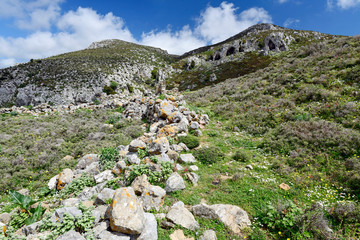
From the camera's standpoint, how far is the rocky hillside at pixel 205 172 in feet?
14.1

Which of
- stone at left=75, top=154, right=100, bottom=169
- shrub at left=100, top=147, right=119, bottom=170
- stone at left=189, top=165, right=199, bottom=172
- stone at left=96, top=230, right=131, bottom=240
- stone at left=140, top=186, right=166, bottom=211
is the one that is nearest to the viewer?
stone at left=96, top=230, right=131, bottom=240

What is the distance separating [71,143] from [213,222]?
1249 centimetres

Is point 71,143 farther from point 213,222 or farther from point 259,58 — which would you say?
point 259,58

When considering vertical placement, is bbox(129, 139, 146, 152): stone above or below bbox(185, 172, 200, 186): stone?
A: above

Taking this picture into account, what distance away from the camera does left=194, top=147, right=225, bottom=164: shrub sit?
8.15m

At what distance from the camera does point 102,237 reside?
3.76 m

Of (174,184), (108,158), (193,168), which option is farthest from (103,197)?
(193,168)

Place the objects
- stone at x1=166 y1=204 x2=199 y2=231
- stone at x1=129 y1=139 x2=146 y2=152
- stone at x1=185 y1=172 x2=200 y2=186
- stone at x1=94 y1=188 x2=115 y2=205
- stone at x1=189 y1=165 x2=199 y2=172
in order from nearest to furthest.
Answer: stone at x1=166 y1=204 x2=199 y2=231
stone at x1=94 y1=188 x2=115 y2=205
stone at x1=185 y1=172 x2=200 y2=186
stone at x1=189 y1=165 x2=199 y2=172
stone at x1=129 y1=139 x2=146 y2=152

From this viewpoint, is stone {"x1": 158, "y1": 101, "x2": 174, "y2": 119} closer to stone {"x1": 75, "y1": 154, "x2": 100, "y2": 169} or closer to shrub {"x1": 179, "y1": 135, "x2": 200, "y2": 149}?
shrub {"x1": 179, "y1": 135, "x2": 200, "y2": 149}

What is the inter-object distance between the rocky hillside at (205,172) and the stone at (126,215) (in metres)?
0.03

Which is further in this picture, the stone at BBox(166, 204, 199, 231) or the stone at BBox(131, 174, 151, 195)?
the stone at BBox(131, 174, 151, 195)

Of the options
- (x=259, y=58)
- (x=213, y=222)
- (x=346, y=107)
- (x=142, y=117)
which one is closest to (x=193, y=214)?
(x=213, y=222)

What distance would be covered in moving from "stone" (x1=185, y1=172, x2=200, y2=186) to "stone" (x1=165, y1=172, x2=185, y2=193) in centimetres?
52

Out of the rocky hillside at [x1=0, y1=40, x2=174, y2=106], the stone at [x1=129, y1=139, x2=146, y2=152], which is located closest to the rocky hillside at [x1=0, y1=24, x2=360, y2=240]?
the stone at [x1=129, y1=139, x2=146, y2=152]
